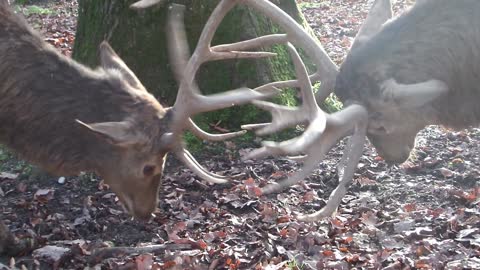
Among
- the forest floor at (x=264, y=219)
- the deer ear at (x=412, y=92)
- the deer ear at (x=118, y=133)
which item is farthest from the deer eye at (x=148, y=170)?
the deer ear at (x=412, y=92)

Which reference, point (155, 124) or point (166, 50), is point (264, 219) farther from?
point (166, 50)

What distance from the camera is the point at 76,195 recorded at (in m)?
6.82

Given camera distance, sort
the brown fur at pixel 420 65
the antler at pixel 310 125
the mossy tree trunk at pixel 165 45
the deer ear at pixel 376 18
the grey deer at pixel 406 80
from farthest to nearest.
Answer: the mossy tree trunk at pixel 165 45 < the deer ear at pixel 376 18 < the brown fur at pixel 420 65 < the grey deer at pixel 406 80 < the antler at pixel 310 125

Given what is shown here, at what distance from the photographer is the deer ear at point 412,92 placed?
4.86m

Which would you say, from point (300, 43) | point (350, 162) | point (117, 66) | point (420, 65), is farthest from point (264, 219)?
point (420, 65)

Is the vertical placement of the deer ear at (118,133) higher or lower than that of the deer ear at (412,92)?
lower

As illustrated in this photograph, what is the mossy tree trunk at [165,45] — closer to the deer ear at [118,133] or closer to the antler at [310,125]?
the deer ear at [118,133]

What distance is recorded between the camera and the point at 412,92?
15.9 feet

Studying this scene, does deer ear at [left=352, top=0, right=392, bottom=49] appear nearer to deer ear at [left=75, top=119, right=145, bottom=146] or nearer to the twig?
deer ear at [left=75, top=119, right=145, bottom=146]

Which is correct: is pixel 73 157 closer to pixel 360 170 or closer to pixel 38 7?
pixel 360 170

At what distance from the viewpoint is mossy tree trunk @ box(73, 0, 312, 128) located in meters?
7.67

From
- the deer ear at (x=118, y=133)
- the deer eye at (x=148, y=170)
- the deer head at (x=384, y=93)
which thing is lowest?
the deer eye at (x=148, y=170)

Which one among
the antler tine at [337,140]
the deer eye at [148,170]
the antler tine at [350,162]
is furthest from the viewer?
the deer eye at [148,170]

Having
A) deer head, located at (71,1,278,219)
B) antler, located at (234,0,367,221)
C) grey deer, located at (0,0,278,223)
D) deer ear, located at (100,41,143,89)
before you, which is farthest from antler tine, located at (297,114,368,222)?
deer ear, located at (100,41,143,89)
